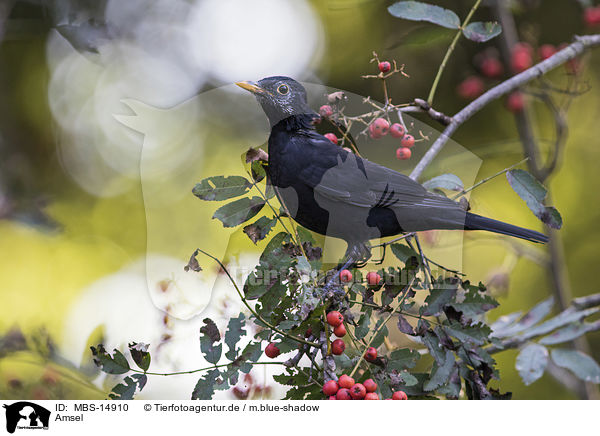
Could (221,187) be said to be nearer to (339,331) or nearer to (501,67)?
(339,331)

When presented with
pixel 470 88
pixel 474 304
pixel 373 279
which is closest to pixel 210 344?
pixel 373 279

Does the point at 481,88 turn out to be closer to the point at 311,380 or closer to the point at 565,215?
the point at 565,215

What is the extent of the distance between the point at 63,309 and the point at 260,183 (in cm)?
112

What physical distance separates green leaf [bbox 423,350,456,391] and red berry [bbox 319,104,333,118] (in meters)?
0.73

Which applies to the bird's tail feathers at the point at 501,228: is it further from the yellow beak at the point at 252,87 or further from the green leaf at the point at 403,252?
the yellow beak at the point at 252,87

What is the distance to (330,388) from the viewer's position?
109cm

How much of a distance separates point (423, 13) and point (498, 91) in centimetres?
37

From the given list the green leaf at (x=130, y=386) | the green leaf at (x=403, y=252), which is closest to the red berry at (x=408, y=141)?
the green leaf at (x=403, y=252)

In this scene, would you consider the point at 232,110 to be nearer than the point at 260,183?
No

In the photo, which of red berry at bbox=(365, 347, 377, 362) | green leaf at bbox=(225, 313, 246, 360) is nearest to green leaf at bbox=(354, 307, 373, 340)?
red berry at bbox=(365, 347, 377, 362)

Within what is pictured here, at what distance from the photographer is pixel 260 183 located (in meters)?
1.31

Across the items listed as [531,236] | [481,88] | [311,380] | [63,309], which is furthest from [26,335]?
[481,88]

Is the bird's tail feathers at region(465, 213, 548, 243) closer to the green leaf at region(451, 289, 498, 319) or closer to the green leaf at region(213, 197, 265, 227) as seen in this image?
the green leaf at region(451, 289, 498, 319)

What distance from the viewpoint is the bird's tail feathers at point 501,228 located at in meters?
1.43
